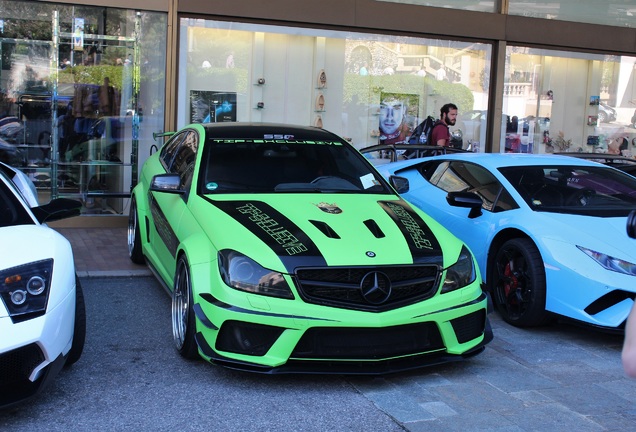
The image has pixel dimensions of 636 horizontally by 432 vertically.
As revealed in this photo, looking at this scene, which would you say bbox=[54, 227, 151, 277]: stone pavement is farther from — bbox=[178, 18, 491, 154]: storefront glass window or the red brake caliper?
the red brake caliper

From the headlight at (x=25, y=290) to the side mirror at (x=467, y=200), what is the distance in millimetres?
3550

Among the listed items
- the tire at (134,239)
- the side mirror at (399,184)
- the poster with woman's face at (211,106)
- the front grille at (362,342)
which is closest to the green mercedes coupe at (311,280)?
the front grille at (362,342)

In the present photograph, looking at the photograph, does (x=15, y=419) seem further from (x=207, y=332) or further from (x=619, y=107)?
(x=619, y=107)

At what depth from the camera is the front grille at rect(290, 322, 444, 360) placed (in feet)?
14.5

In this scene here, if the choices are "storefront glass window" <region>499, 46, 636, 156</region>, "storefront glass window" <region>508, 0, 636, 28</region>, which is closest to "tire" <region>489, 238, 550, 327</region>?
"storefront glass window" <region>499, 46, 636, 156</region>

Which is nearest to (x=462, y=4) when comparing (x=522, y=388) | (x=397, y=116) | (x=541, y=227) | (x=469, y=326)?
(x=397, y=116)

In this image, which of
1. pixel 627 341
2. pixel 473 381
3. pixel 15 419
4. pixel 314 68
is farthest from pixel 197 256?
pixel 314 68

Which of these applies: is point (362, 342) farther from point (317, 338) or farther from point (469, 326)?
point (469, 326)

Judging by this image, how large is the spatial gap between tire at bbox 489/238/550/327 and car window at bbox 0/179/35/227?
346 cm

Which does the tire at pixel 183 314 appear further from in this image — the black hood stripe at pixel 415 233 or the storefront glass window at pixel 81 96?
the storefront glass window at pixel 81 96

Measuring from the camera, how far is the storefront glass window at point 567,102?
12.6 meters

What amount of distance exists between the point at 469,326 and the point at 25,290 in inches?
102

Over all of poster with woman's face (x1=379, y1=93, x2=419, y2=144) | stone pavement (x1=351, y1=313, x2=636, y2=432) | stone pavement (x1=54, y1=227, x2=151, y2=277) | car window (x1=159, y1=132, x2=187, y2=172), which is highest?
poster with woman's face (x1=379, y1=93, x2=419, y2=144)

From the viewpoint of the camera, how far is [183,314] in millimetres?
4953
